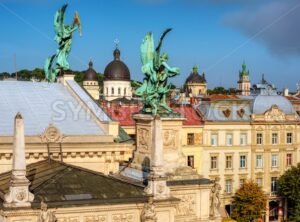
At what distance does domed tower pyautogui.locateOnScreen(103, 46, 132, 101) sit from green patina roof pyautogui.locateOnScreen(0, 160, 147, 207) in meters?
106

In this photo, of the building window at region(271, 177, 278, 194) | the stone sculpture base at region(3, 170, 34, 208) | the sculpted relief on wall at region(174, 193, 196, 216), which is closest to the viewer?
the stone sculpture base at region(3, 170, 34, 208)

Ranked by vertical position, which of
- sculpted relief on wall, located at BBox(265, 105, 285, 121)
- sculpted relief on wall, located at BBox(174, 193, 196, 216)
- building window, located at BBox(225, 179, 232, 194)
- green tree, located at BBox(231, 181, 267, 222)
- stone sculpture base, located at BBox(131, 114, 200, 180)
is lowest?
green tree, located at BBox(231, 181, 267, 222)

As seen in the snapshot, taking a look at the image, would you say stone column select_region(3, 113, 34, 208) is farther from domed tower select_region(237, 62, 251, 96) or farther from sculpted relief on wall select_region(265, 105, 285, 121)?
domed tower select_region(237, 62, 251, 96)

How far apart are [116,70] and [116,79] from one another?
2767mm

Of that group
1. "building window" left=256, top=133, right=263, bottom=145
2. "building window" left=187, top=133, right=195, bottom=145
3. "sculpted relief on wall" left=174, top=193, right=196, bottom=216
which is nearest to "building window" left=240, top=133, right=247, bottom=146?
"building window" left=256, top=133, right=263, bottom=145

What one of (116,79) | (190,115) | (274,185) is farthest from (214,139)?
(116,79)

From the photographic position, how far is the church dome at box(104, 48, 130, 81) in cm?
13338

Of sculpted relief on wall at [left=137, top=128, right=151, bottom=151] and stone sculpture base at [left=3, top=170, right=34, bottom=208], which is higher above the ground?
sculpted relief on wall at [left=137, top=128, right=151, bottom=151]

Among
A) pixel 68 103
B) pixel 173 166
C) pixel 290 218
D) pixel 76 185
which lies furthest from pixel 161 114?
pixel 290 218

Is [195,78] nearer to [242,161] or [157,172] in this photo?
[242,161]

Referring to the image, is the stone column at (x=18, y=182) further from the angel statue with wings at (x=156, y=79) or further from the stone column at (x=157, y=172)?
the angel statue with wings at (x=156, y=79)

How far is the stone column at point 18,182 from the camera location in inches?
863

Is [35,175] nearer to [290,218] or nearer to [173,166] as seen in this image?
[173,166]

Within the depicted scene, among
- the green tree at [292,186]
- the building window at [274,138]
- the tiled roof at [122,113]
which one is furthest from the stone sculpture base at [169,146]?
the building window at [274,138]
